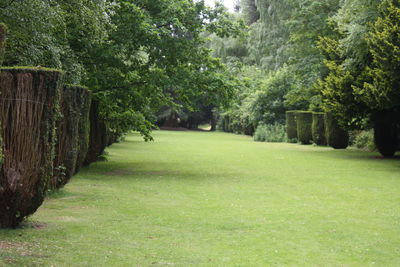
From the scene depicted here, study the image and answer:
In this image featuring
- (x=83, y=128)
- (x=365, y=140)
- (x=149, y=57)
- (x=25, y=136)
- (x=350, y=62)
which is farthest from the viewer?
(x=365, y=140)

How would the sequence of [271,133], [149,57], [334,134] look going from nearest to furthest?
[149,57] < [334,134] < [271,133]

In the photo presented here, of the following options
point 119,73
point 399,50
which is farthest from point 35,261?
point 399,50

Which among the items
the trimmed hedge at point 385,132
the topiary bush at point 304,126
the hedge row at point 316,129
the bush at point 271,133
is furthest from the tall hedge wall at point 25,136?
the bush at point 271,133

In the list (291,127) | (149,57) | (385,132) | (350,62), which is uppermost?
(350,62)

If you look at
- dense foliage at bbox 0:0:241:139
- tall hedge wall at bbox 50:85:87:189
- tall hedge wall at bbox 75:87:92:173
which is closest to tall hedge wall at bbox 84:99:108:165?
dense foliage at bbox 0:0:241:139

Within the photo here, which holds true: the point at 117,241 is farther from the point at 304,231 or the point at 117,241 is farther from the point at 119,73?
the point at 119,73

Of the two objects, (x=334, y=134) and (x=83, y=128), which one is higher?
(x=334, y=134)

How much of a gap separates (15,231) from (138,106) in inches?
400

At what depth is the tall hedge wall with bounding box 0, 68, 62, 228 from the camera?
7.40 metres

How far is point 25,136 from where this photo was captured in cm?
766

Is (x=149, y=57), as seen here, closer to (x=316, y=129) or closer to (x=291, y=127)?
(x=316, y=129)

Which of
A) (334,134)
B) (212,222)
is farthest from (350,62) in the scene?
(212,222)

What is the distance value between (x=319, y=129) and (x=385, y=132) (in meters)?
10.4

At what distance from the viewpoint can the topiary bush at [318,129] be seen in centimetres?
3405
